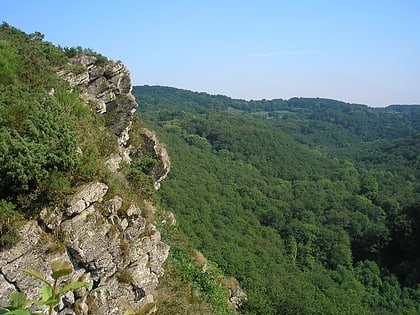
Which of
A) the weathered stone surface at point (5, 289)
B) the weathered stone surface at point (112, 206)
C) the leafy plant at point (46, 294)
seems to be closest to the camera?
the leafy plant at point (46, 294)

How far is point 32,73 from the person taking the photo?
44.0 feet

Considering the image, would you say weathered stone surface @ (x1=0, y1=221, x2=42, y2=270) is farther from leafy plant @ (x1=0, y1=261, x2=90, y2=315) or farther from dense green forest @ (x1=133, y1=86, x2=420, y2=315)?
dense green forest @ (x1=133, y1=86, x2=420, y2=315)

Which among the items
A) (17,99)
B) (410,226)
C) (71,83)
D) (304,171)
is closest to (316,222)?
(410,226)

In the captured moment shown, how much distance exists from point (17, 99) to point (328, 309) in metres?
30.4

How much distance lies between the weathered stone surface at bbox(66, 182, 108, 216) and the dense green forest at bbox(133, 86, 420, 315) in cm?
1555

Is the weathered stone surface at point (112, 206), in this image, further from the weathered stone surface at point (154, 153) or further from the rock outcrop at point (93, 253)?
the weathered stone surface at point (154, 153)

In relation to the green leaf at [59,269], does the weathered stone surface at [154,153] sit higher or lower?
lower

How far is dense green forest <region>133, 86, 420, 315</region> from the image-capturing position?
1608 inches

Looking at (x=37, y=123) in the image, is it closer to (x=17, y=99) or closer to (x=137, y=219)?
(x=17, y=99)

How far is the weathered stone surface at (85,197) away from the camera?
9.10m

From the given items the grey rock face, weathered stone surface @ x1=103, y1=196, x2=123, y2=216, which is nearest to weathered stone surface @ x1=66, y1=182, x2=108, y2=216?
weathered stone surface @ x1=103, y1=196, x2=123, y2=216

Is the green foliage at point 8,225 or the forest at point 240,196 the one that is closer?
the green foliage at point 8,225

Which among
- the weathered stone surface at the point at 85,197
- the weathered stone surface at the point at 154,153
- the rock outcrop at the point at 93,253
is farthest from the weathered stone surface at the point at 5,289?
the weathered stone surface at the point at 154,153

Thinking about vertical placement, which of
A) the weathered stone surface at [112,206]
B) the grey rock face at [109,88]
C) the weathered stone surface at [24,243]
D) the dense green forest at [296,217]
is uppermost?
the grey rock face at [109,88]
